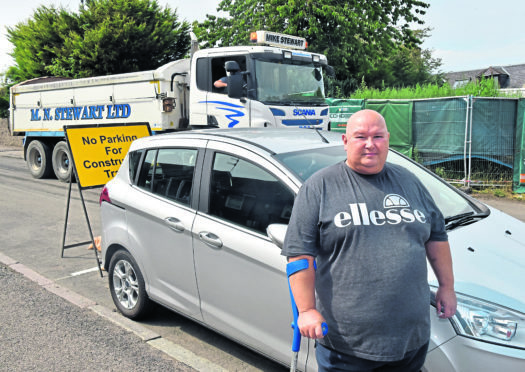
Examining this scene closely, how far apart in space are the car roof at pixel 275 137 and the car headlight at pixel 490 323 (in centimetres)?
146

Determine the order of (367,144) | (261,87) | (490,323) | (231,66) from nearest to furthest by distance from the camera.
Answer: (367,144) < (490,323) < (231,66) < (261,87)

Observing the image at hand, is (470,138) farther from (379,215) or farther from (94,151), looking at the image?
(379,215)

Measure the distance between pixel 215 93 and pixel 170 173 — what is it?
513 centimetres

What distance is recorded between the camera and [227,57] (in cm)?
854

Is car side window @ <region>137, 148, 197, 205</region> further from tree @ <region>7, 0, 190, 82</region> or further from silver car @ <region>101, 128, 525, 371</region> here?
tree @ <region>7, 0, 190, 82</region>

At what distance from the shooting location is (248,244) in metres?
Result: 3.01

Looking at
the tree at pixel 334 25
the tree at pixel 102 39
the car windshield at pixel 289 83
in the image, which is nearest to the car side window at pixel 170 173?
the car windshield at pixel 289 83

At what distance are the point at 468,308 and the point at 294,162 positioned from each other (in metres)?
1.34

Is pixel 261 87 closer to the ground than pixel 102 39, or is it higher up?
closer to the ground

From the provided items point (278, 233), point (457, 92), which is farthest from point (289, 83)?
point (278, 233)

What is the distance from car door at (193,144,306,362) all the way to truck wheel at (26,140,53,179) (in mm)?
11350

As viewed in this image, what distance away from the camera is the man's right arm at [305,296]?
74.7 inches

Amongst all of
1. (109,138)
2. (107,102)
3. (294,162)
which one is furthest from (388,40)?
(294,162)

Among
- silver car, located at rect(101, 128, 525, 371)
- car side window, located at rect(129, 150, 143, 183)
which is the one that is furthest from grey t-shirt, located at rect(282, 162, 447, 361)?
car side window, located at rect(129, 150, 143, 183)
